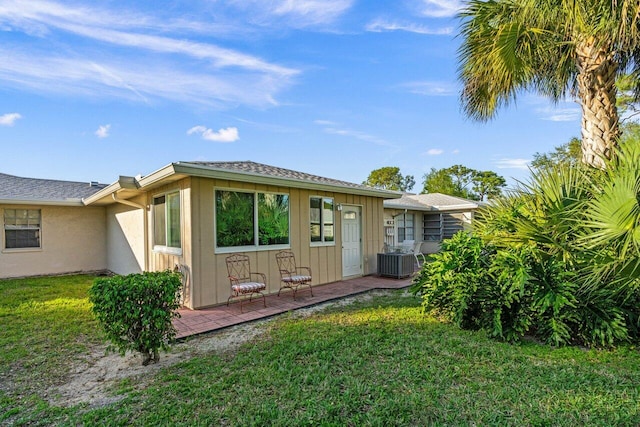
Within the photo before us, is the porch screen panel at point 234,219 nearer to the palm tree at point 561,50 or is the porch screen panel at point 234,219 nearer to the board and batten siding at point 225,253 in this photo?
the board and batten siding at point 225,253

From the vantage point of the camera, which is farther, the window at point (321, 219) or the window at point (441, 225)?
the window at point (441, 225)

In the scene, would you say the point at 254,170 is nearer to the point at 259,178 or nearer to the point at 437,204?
the point at 259,178

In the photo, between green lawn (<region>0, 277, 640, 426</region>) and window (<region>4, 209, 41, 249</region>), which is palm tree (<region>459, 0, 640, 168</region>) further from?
window (<region>4, 209, 41, 249</region>)

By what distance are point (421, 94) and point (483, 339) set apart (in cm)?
822

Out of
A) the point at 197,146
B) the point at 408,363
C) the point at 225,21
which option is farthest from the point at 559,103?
the point at 197,146

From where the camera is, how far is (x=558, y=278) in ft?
13.7

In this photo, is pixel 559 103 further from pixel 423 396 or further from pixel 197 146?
pixel 197 146

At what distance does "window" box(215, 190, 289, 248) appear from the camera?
21.0 feet

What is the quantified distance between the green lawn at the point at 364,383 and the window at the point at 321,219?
138 inches

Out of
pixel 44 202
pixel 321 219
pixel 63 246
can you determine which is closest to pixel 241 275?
pixel 321 219

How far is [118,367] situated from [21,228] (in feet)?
31.8

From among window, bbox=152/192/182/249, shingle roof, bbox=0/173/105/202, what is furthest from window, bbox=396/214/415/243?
shingle roof, bbox=0/173/105/202

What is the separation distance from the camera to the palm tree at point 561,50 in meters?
4.52

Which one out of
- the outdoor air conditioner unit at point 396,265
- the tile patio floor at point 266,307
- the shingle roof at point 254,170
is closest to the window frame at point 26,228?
the shingle roof at point 254,170
